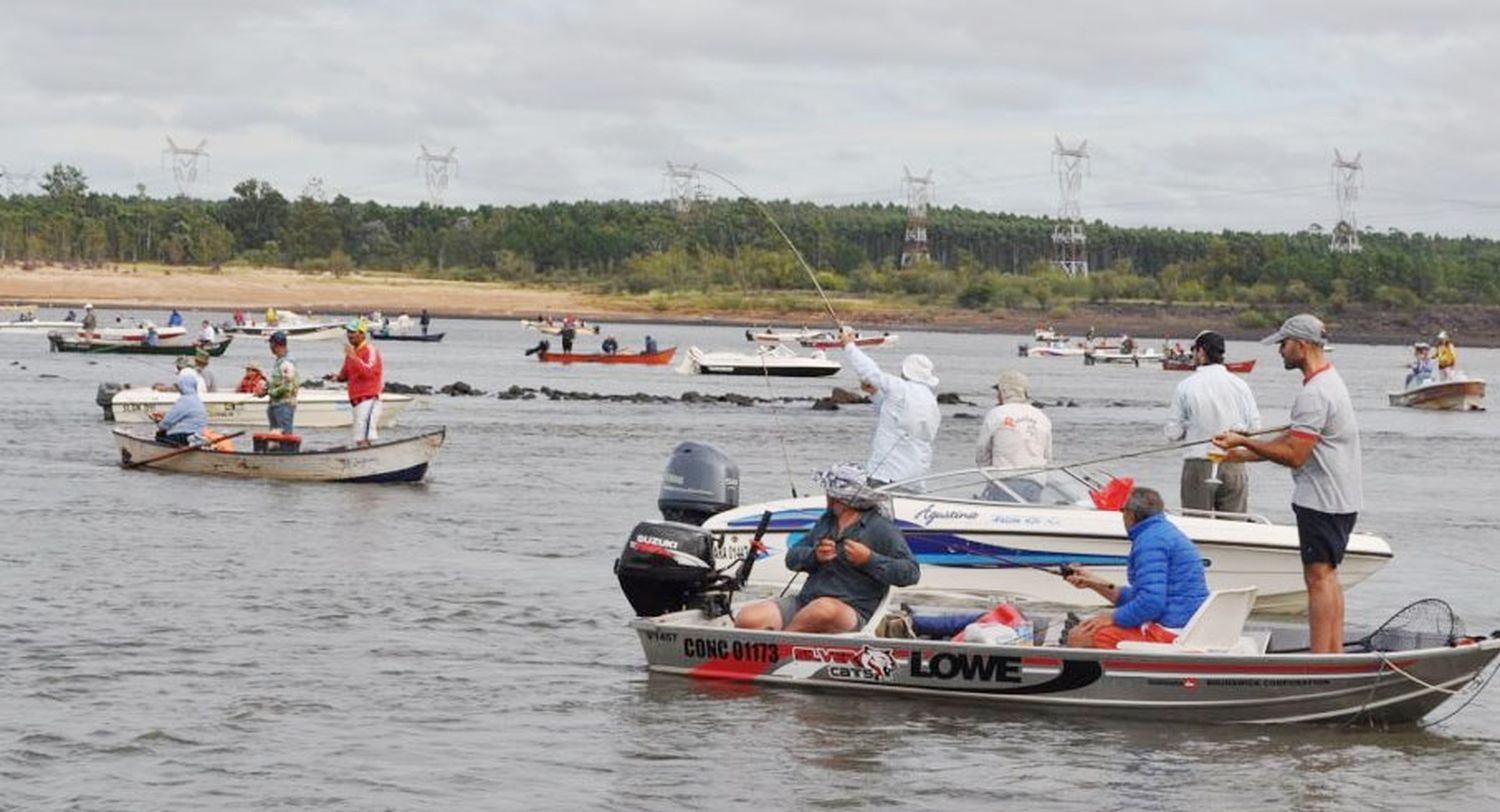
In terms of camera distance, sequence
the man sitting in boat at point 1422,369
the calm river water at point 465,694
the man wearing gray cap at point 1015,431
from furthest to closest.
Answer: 1. the man sitting in boat at point 1422,369
2. the man wearing gray cap at point 1015,431
3. the calm river water at point 465,694

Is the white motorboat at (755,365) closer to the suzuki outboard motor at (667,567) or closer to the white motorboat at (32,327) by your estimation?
the white motorboat at (32,327)

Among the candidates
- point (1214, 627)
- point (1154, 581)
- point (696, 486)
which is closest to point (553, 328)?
point (696, 486)

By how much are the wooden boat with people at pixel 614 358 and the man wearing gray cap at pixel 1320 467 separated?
68.2 meters

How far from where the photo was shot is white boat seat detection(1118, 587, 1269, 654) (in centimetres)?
1341

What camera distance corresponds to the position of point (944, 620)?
48.0 ft

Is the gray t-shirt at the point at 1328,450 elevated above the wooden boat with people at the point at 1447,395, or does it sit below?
above

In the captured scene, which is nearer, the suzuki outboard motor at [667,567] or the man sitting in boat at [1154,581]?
the man sitting in boat at [1154,581]

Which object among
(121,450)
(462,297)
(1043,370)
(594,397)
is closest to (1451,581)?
(121,450)

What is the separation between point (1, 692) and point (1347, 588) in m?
10.8

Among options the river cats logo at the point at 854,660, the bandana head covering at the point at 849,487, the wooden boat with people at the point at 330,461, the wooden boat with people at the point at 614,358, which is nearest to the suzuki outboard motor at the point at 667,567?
the river cats logo at the point at 854,660

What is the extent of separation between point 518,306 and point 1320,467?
142 metres

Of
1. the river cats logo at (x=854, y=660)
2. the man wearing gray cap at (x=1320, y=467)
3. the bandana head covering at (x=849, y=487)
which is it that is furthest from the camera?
the river cats logo at (x=854, y=660)

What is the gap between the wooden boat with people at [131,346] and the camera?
7019cm

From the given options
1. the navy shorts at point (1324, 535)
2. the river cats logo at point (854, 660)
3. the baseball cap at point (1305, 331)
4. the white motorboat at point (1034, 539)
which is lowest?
the river cats logo at point (854, 660)
